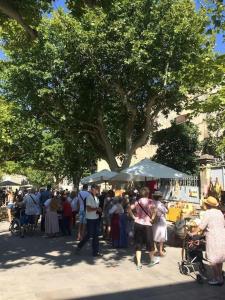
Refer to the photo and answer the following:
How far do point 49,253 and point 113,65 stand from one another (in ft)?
34.8

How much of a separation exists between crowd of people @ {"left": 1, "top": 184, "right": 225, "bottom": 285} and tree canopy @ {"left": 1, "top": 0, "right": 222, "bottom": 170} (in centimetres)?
522

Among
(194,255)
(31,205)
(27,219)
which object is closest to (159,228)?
(194,255)

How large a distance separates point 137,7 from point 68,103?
620 centimetres

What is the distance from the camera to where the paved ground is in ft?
25.0

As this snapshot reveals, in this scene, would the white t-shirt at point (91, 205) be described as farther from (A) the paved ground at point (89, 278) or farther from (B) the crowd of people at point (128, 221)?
(A) the paved ground at point (89, 278)

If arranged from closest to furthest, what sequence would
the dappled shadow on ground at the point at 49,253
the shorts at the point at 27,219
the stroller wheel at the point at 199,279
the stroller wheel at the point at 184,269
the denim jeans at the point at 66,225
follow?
the stroller wheel at the point at 199,279
the stroller wheel at the point at 184,269
the dappled shadow on ground at the point at 49,253
the denim jeans at the point at 66,225
the shorts at the point at 27,219

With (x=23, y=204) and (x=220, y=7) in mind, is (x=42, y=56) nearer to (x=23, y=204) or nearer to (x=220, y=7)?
(x=23, y=204)

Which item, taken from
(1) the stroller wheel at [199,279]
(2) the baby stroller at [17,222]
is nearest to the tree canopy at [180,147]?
(2) the baby stroller at [17,222]

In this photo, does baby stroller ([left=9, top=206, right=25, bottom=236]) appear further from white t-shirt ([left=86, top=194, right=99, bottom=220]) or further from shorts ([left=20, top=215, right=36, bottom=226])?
white t-shirt ([left=86, top=194, right=99, bottom=220])

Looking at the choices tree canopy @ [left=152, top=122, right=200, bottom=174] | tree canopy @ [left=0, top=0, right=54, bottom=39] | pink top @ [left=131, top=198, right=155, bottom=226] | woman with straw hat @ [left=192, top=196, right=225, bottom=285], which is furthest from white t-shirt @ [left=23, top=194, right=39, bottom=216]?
tree canopy @ [left=152, top=122, right=200, bottom=174]

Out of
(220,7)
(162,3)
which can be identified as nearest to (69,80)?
(162,3)

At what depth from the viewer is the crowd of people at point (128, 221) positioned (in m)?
8.11

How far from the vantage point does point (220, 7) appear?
9.83 metres

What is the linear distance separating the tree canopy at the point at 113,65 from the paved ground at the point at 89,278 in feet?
27.0
